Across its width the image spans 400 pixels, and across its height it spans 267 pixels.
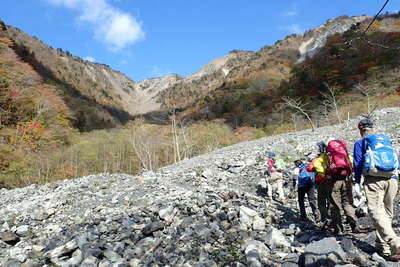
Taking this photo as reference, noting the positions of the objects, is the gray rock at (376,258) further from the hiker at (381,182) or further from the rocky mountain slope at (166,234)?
the hiker at (381,182)

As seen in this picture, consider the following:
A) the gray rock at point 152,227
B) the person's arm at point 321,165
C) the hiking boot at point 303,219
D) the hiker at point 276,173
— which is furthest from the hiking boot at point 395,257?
the hiker at point 276,173

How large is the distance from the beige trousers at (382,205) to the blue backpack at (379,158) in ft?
0.49

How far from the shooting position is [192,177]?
44.8 feet

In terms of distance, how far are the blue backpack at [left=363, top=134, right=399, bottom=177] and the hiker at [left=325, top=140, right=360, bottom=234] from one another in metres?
0.82

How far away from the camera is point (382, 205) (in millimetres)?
→ 4086

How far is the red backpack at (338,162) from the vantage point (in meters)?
4.97

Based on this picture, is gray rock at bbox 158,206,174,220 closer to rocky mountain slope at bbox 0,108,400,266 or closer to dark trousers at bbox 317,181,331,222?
rocky mountain slope at bbox 0,108,400,266

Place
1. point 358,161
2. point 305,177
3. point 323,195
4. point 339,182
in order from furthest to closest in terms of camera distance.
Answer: point 305,177
point 323,195
point 339,182
point 358,161

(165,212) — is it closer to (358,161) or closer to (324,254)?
(324,254)

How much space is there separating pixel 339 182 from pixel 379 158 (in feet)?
3.92

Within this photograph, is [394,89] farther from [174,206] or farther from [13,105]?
[13,105]

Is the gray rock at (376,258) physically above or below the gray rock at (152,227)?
below

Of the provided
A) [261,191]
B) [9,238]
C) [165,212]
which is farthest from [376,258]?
[9,238]

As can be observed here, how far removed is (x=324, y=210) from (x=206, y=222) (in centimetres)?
249
